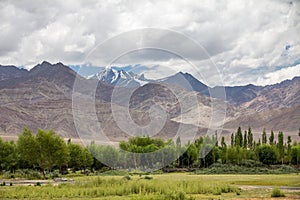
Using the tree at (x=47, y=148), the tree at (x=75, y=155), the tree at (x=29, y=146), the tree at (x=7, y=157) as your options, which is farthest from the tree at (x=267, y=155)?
the tree at (x=7, y=157)

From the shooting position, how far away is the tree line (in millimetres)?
77438

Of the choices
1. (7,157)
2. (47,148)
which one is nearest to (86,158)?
(7,157)

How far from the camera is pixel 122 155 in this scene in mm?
111750

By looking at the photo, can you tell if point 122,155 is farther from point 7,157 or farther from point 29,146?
point 29,146

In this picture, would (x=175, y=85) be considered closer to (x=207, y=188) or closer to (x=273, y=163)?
(x=207, y=188)

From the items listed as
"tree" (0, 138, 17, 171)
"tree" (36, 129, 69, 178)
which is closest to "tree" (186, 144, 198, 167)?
"tree" (36, 129, 69, 178)

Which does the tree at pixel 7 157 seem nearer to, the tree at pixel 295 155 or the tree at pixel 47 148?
the tree at pixel 47 148

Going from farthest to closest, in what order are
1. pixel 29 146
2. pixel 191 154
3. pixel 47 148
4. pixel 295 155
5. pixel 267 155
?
pixel 295 155, pixel 267 155, pixel 191 154, pixel 47 148, pixel 29 146

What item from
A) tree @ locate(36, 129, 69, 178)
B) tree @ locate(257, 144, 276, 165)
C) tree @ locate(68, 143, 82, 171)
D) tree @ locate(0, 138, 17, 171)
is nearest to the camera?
tree @ locate(36, 129, 69, 178)

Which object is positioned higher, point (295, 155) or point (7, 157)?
point (7, 157)

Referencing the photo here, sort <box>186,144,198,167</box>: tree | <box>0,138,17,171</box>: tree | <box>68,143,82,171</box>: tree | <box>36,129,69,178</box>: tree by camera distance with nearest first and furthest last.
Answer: <box>36,129,69,178</box>: tree
<box>0,138,17,171</box>: tree
<box>68,143,82,171</box>: tree
<box>186,144,198,167</box>: tree

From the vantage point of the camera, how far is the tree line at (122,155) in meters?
77.4

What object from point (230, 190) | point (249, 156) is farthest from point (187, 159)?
point (230, 190)

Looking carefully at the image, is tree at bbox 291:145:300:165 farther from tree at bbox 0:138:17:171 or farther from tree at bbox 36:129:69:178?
tree at bbox 0:138:17:171
